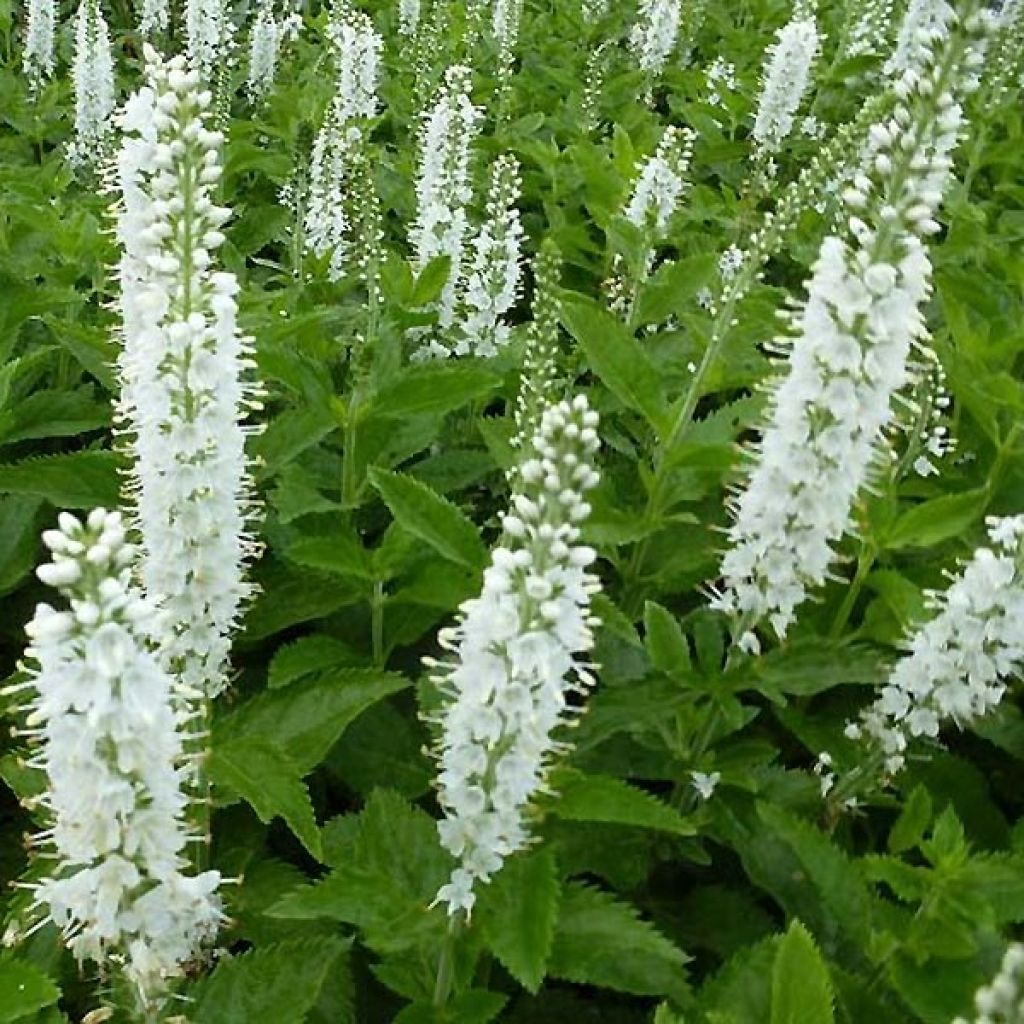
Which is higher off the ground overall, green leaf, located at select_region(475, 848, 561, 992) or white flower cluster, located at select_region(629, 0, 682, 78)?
white flower cluster, located at select_region(629, 0, 682, 78)

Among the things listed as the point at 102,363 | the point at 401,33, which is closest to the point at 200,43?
the point at 401,33

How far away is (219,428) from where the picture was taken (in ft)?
9.05

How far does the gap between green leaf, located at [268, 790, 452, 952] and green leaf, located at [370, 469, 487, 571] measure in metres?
0.61

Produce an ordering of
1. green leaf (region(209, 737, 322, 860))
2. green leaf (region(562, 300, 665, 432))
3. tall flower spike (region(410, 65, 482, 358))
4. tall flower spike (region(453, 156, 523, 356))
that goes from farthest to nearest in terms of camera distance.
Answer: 1. tall flower spike (region(410, 65, 482, 358))
2. tall flower spike (region(453, 156, 523, 356))
3. green leaf (region(562, 300, 665, 432))
4. green leaf (region(209, 737, 322, 860))

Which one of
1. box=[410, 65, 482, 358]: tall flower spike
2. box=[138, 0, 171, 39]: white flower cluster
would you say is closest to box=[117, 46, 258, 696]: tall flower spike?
box=[410, 65, 482, 358]: tall flower spike

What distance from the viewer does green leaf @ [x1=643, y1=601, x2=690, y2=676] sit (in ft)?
10.6

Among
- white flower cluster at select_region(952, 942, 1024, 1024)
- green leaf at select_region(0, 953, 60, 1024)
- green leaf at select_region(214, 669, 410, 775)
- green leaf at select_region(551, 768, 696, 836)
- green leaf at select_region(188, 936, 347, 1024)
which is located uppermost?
white flower cluster at select_region(952, 942, 1024, 1024)

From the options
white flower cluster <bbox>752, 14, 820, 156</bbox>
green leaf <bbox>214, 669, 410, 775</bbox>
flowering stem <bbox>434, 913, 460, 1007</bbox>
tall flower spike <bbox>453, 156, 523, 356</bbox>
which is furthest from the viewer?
white flower cluster <bbox>752, 14, 820, 156</bbox>

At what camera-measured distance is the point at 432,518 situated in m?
3.17

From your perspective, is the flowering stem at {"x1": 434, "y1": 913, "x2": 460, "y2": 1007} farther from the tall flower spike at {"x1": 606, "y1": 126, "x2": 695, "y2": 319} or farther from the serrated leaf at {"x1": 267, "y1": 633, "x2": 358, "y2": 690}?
the tall flower spike at {"x1": 606, "y1": 126, "x2": 695, "y2": 319}

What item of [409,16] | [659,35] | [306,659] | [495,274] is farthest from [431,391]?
[409,16]

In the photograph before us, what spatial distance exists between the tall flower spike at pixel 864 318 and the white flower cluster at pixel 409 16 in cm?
641

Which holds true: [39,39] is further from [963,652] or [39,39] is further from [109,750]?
[109,750]

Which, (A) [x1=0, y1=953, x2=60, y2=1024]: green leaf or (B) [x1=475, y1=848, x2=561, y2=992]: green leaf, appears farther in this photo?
(B) [x1=475, y1=848, x2=561, y2=992]: green leaf
